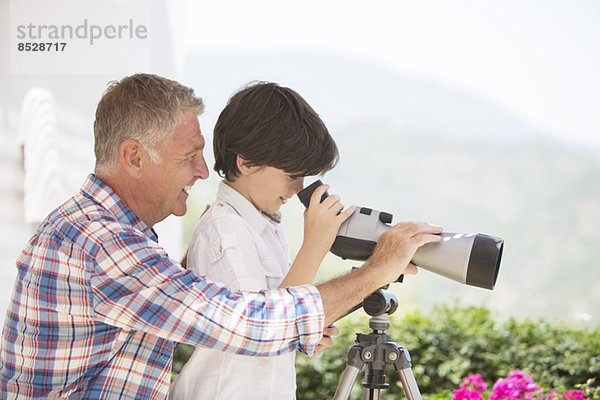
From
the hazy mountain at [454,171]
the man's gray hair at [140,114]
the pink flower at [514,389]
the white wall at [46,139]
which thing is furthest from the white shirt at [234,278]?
the hazy mountain at [454,171]

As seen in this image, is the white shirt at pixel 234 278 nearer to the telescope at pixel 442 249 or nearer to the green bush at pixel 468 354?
the telescope at pixel 442 249

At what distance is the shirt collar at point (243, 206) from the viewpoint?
176 centimetres

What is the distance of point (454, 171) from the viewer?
14.2 metres

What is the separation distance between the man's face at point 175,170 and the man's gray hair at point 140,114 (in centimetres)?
2

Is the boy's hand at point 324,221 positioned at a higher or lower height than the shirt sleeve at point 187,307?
higher

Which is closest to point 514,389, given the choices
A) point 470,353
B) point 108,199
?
point 470,353

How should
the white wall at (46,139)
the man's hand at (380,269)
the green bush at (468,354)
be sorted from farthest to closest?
the green bush at (468,354) → the white wall at (46,139) → the man's hand at (380,269)

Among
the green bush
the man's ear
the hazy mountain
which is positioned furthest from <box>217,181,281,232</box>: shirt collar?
the hazy mountain

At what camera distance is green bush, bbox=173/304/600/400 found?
13.0ft

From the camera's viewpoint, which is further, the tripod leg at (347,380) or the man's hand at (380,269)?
the tripod leg at (347,380)

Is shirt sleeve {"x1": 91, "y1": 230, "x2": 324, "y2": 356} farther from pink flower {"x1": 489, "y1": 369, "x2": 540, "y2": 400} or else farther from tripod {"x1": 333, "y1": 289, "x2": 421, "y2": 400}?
pink flower {"x1": 489, "y1": 369, "x2": 540, "y2": 400}

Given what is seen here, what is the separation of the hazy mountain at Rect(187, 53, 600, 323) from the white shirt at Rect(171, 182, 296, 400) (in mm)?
10549

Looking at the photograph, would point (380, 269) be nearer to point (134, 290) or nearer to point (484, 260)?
point (484, 260)

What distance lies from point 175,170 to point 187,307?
42cm
